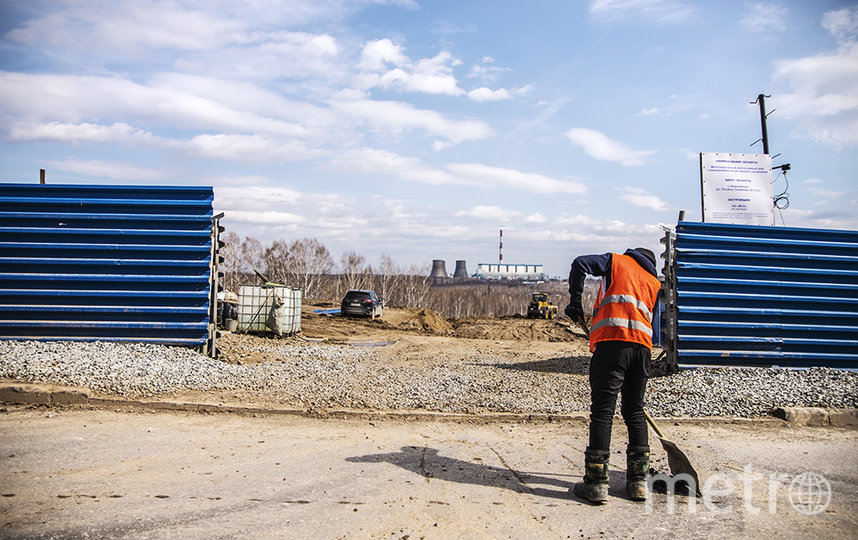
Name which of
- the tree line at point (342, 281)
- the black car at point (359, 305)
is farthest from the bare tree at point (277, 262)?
the black car at point (359, 305)

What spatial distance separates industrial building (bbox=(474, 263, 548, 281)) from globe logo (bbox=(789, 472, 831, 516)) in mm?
136476

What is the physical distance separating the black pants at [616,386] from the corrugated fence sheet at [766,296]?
629 centimetres

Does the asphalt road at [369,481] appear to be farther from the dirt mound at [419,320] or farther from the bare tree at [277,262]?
the bare tree at [277,262]

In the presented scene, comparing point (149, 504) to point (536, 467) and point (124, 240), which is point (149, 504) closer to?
point (536, 467)

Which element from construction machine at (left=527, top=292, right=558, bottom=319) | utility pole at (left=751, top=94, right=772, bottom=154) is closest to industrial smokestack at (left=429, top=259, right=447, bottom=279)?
construction machine at (left=527, top=292, right=558, bottom=319)

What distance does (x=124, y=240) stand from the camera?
1052cm

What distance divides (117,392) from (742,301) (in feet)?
34.1

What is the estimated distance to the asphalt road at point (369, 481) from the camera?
13.5ft

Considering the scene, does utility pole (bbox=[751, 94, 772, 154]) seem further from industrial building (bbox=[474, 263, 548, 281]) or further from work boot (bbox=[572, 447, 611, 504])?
industrial building (bbox=[474, 263, 548, 281])

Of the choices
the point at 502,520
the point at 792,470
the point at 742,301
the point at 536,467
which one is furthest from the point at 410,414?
the point at 742,301

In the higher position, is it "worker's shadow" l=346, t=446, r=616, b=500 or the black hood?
the black hood

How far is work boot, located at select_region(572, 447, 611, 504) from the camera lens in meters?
4.68

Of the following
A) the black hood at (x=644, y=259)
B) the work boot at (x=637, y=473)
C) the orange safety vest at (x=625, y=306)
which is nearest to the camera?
the work boot at (x=637, y=473)

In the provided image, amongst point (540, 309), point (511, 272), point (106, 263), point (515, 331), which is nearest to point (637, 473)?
point (106, 263)
